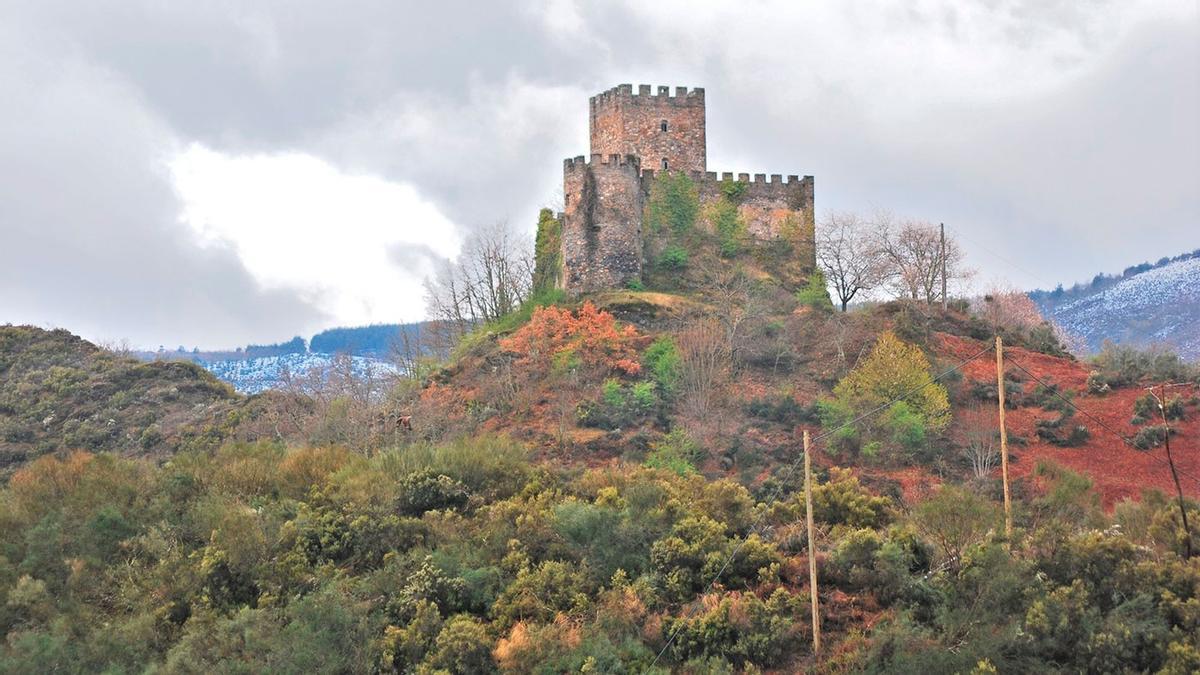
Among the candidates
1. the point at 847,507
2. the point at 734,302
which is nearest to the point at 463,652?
the point at 847,507

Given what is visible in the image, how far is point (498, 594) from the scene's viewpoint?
2988 centimetres

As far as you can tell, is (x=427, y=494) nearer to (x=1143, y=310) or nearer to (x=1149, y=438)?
(x=1149, y=438)

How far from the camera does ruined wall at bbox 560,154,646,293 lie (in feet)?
178

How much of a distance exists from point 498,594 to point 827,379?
964 inches

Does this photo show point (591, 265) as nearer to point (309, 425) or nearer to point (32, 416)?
point (309, 425)

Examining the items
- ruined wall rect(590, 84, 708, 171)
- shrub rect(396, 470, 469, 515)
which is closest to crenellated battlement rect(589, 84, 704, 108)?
ruined wall rect(590, 84, 708, 171)

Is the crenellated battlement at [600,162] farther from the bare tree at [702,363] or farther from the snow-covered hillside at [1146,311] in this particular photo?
the snow-covered hillside at [1146,311]

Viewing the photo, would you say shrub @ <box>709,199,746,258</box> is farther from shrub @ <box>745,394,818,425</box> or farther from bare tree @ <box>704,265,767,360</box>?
shrub @ <box>745,394,818,425</box>

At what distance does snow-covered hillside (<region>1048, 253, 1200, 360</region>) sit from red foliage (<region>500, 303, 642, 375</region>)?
26.7 metres

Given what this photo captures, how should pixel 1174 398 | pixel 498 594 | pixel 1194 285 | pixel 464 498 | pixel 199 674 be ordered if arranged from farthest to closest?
pixel 1194 285 → pixel 1174 398 → pixel 464 498 → pixel 498 594 → pixel 199 674

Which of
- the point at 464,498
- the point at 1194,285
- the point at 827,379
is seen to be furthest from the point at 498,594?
the point at 1194,285

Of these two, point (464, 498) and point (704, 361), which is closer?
point (464, 498)

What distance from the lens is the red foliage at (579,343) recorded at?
5159cm

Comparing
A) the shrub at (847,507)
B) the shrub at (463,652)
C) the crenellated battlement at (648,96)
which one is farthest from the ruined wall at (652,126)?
the shrub at (463,652)
